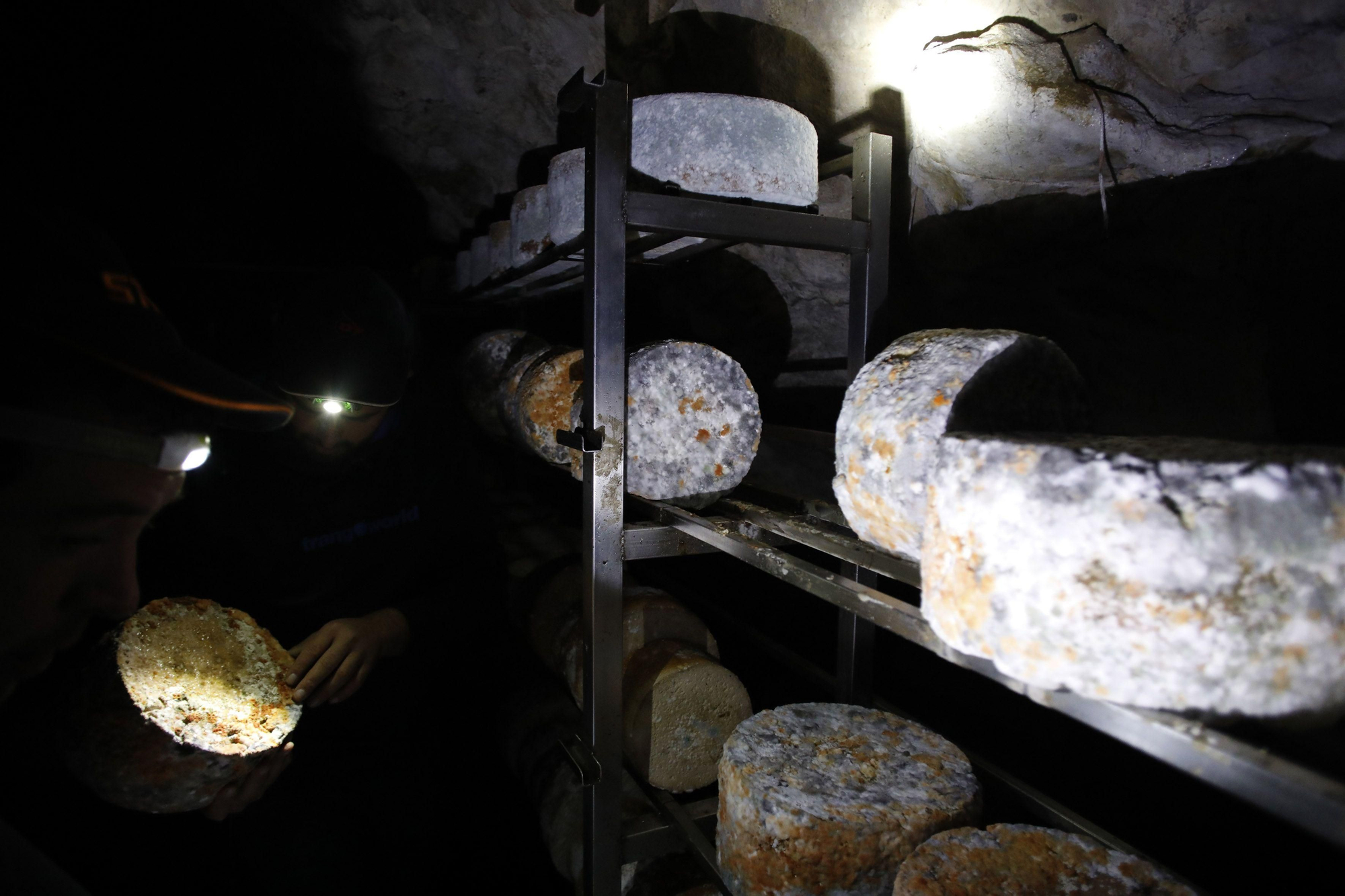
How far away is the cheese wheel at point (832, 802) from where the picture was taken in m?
1.06

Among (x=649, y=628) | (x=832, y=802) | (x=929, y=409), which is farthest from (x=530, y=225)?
(x=832, y=802)

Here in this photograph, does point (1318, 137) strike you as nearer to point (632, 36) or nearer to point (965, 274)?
point (965, 274)

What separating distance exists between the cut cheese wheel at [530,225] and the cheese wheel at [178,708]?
1.38 metres

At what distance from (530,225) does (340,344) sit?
Result: 0.80 m

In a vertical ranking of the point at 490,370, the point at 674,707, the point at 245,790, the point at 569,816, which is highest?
the point at 490,370

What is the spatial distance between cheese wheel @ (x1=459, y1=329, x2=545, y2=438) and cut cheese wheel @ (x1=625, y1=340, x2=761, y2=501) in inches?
52.9

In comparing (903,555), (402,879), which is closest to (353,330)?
(903,555)

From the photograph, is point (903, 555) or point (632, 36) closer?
point (903, 555)

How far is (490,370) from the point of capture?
287 cm

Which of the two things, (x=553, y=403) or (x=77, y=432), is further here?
(x=553, y=403)

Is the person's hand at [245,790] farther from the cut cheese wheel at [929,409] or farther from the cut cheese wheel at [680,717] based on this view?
the cut cheese wheel at [929,409]

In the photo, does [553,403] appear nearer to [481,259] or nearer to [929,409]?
[929,409]

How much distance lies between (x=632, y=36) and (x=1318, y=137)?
2069mm

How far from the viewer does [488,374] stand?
9.40ft
